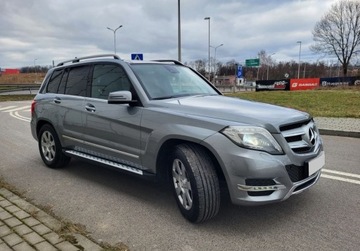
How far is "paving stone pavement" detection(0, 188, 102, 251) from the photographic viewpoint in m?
3.10

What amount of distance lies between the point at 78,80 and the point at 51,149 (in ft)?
4.52

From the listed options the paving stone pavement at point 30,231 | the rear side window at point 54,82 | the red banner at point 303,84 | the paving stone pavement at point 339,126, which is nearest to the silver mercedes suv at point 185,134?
the rear side window at point 54,82

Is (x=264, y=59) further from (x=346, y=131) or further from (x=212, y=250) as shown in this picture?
(x=212, y=250)

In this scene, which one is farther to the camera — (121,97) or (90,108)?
(90,108)

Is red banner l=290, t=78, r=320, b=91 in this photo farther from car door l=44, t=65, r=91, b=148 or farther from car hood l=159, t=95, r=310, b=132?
car hood l=159, t=95, r=310, b=132

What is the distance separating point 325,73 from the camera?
92938 mm

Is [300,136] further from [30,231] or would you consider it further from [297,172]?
[30,231]

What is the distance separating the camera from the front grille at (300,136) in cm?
340

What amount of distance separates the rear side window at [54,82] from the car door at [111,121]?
4.01ft

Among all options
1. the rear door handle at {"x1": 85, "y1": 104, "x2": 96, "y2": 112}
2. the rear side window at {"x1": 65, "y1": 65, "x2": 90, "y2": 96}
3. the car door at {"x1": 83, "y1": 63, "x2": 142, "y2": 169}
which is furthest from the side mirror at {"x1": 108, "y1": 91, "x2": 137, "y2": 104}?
the rear side window at {"x1": 65, "y1": 65, "x2": 90, "y2": 96}

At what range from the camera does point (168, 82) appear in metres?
4.59

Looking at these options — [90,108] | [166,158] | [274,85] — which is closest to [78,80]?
[90,108]

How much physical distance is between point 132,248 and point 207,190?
0.89 meters

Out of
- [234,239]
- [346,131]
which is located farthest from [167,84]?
[346,131]
